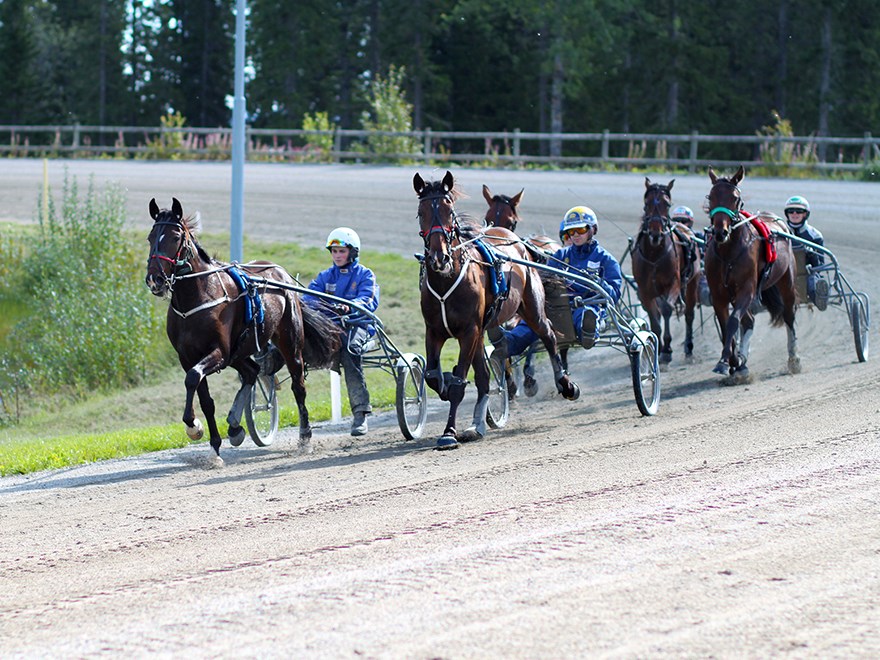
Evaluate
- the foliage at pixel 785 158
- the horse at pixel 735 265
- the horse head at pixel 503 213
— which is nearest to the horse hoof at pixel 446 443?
the horse head at pixel 503 213

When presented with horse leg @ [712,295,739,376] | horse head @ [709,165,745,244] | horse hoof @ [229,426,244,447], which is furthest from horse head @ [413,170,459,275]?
horse leg @ [712,295,739,376]

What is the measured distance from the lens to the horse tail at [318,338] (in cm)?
957

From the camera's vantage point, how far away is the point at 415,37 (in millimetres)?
43531

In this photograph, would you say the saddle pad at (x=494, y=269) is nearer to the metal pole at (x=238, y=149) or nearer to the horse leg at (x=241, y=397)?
the horse leg at (x=241, y=397)

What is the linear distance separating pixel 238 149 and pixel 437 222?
22.5ft

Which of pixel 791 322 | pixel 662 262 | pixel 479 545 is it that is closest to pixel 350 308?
pixel 662 262

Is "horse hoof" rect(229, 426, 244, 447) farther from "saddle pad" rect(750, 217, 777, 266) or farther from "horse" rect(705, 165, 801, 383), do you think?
"saddle pad" rect(750, 217, 777, 266)

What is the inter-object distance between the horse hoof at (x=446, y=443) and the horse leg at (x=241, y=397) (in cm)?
145

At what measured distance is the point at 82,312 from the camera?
50.3 feet

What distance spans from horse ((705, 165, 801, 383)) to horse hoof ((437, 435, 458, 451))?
10.9 ft

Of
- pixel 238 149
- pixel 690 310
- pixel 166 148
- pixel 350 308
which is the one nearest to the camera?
pixel 350 308

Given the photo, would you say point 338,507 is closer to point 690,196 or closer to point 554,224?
point 554,224

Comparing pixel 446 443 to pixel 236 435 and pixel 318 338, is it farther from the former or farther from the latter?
pixel 236 435

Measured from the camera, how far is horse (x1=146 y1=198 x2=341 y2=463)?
8.44m
